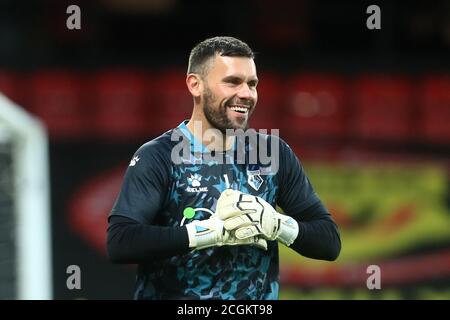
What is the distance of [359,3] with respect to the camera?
1287 centimetres

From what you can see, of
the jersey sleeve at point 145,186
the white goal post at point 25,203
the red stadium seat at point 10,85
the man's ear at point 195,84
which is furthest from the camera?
the red stadium seat at point 10,85

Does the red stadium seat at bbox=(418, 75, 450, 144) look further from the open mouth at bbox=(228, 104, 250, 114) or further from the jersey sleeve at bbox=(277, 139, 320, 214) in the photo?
the open mouth at bbox=(228, 104, 250, 114)

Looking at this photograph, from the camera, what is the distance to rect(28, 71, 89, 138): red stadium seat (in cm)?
1177

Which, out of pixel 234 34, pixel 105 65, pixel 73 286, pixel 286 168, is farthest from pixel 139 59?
pixel 286 168

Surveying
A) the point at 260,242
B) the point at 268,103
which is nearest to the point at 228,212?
the point at 260,242

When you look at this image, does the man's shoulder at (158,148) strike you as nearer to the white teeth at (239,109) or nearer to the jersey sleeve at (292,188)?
the white teeth at (239,109)

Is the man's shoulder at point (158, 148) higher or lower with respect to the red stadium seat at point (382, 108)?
lower

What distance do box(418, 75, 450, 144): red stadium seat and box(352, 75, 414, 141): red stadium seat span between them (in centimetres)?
17

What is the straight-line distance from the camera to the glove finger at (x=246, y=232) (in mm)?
4980

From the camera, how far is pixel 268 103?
475 inches

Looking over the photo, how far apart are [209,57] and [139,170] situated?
0.68 m

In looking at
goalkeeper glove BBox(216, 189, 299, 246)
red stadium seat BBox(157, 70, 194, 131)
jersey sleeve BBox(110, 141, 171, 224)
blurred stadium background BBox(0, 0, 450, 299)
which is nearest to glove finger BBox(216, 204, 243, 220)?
goalkeeper glove BBox(216, 189, 299, 246)

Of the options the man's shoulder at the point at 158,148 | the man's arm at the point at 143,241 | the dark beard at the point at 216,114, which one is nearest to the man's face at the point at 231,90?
the dark beard at the point at 216,114

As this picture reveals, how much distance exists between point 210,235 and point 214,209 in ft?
0.85
